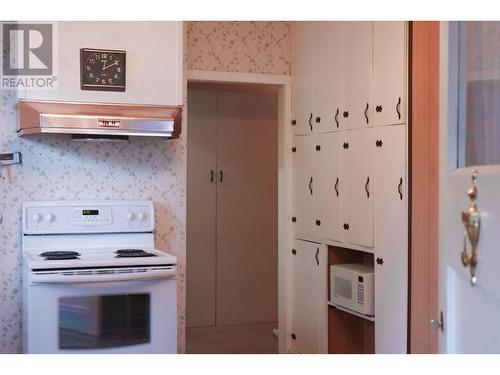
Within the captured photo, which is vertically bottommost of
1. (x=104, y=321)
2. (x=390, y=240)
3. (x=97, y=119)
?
(x=104, y=321)

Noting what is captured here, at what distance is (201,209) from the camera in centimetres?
579

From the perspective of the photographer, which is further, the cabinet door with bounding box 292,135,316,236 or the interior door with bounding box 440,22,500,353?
the cabinet door with bounding box 292,135,316,236

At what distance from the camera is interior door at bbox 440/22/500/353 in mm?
805

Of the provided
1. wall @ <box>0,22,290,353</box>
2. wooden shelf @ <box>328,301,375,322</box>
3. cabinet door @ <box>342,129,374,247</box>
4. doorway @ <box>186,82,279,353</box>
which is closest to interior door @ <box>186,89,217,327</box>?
doorway @ <box>186,82,279,353</box>

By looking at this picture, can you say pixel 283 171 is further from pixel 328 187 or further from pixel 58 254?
pixel 58 254

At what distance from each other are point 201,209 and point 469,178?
16.1ft

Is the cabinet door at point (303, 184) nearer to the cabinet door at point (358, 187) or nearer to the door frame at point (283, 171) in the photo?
the door frame at point (283, 171)

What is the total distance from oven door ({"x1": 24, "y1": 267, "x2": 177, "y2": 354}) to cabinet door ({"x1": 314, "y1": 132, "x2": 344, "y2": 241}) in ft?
4.02

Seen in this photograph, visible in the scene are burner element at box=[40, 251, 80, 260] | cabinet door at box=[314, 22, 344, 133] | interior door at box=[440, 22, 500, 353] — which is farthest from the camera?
cabinet door at box=[314, 22, 344, 133]

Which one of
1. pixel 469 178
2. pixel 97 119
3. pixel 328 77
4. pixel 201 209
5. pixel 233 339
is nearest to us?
pixel 469 178

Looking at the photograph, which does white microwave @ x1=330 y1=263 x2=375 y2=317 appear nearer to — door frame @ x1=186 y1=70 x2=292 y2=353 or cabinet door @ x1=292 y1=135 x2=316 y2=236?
cabinet door @ x1=292 y1=135 x2=316 y2=236

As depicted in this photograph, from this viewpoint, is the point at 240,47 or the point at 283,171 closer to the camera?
the point at 240,47

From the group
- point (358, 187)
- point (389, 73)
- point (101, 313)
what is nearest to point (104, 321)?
point (101, 313)

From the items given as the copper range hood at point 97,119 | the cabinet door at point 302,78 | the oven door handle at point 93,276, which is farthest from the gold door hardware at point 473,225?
the cabinet door at point 302,78
